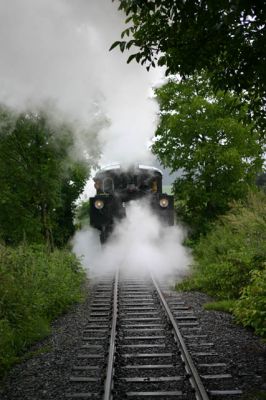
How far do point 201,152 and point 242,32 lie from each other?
10.6m

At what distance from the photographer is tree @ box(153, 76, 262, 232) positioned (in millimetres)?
14859

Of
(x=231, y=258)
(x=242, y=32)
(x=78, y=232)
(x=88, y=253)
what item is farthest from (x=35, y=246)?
(x=78, y=232)

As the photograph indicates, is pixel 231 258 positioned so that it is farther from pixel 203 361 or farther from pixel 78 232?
pixel 78 232

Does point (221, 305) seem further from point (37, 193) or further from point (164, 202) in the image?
point (164, 202)

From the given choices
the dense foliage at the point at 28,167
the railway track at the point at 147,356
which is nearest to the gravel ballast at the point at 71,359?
the railway track at the point at 147,356

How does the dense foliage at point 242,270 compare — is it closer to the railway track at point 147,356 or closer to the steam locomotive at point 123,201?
the railway track at point 147,356

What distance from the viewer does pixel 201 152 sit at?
14828 mm

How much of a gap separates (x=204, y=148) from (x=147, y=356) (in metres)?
9.93

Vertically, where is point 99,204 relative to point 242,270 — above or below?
above

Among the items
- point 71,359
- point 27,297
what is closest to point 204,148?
point 27,297

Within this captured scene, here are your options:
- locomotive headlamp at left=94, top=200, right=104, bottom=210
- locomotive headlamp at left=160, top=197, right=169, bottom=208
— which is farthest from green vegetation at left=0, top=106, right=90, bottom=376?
locomotive headlamp at left=160, top=197, right=169, bottom=208

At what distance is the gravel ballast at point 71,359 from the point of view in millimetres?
4895

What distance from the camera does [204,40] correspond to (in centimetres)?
473

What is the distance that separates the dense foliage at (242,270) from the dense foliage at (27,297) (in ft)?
9.83
